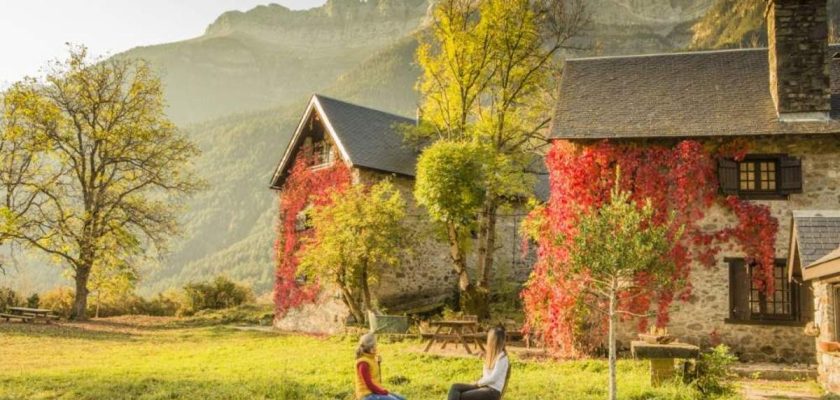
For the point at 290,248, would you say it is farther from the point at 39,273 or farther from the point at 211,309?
the point at 39,273

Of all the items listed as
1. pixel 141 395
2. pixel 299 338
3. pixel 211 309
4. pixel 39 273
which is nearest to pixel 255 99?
pixel 39 273

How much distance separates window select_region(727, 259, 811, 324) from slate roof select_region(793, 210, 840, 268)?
387 centimetres

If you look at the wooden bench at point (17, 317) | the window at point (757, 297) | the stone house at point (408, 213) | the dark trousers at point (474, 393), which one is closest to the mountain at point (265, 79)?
the wooden bench at point (17, 317)

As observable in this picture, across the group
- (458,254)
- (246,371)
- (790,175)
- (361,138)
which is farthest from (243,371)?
(790,175)

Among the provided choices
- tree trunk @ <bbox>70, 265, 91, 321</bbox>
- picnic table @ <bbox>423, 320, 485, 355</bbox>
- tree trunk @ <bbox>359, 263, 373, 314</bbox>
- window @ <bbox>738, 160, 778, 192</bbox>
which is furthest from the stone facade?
tree trunk @ <bbox>70, 265, 91, 321</bbox>

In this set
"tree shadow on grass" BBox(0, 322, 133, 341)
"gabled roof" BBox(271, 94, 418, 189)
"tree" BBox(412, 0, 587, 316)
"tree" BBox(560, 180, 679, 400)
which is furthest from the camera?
"gabled roof" BBox(271, 94, 418, 189)

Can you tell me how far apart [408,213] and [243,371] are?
38.4 ft

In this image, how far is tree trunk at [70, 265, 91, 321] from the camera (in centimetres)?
2975

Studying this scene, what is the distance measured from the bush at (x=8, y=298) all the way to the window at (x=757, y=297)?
101 feet

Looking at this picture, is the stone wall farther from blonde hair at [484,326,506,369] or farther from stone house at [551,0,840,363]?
blonde hair at [484,326,506,369]

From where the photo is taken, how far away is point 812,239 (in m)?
12.4

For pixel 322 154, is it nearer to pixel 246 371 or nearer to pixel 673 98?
pixel 246 371

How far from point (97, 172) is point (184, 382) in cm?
2029

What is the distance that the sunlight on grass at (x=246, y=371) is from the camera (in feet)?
39.0
